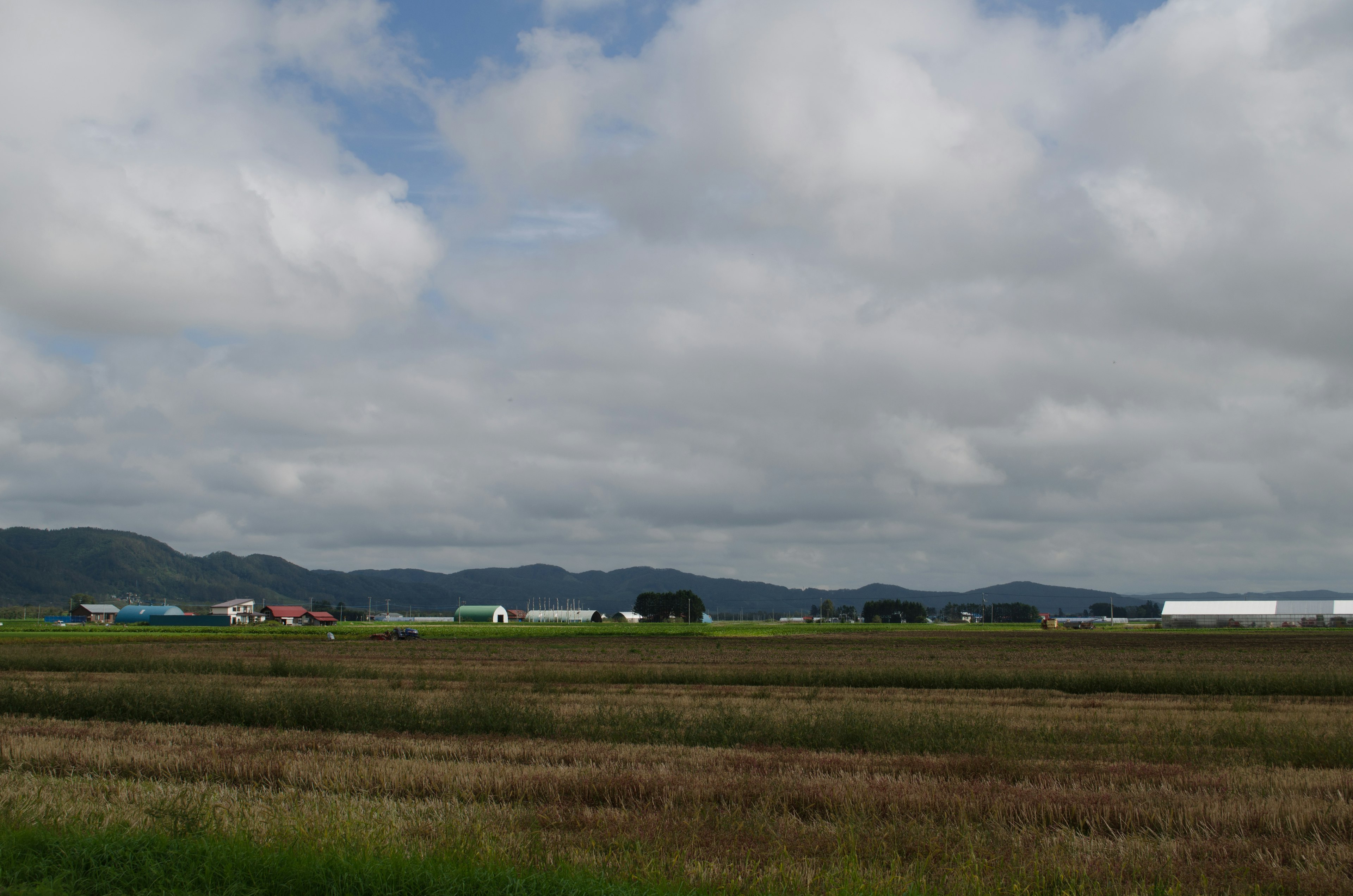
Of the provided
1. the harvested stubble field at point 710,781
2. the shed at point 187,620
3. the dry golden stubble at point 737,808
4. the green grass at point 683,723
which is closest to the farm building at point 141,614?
the shed at point 187,620

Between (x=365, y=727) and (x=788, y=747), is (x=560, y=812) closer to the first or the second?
(x=788, y=747)

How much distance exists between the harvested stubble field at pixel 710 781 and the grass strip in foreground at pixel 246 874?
5 cm

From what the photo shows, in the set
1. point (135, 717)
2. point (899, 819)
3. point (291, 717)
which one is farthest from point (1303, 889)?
point (135, 717)

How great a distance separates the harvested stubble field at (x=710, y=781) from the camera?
890cm

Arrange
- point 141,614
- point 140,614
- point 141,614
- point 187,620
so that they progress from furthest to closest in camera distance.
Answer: point 140,614 → point 141,614 → point 141,614 → point 187,620

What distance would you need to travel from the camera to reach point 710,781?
43.2 feet

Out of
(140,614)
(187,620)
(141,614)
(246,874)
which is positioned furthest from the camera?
(140,614)

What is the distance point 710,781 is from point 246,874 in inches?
265

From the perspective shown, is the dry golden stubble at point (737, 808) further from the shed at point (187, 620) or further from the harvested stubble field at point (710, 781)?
the shed at point (187, 620)

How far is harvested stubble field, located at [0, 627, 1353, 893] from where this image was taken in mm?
8898

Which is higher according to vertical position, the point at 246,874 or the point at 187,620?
the point at 246,874

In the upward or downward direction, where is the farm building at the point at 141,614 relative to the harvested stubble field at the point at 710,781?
downward

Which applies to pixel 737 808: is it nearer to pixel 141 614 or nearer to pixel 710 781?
pixel 710 781

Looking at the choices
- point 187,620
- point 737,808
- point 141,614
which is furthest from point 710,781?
point 141,614
